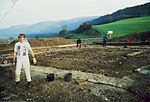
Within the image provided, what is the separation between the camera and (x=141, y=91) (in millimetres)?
5102

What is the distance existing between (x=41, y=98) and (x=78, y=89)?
5.36ft

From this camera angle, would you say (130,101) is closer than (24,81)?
Yes

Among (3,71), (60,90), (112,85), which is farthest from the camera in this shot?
(3,71)

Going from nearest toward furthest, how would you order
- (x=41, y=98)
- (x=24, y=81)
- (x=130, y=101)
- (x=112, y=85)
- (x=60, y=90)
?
(x=130, y=101), (x=41, y=98), (x=60, y=90), (x=112, y=85), (x=24, y=81)

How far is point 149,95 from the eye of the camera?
475cm

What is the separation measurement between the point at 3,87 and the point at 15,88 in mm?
729

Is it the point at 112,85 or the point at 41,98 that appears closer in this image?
the point at 41,98

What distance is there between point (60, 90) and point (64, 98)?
74cm

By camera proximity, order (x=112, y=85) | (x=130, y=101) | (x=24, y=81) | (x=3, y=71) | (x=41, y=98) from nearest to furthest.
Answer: (x=130, y=101) → (x=41, y=98) → (x=112, y=85) → (x=24, y=81) → (x=3, y=71)

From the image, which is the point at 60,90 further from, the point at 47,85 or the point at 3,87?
the point at 3,87

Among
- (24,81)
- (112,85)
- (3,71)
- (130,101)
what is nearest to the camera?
(130,101)

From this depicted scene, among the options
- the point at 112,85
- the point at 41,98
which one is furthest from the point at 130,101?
the point at 41,98

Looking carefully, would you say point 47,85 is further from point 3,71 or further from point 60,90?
point 3,71

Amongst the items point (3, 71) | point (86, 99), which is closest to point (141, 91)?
point (86, 99)
